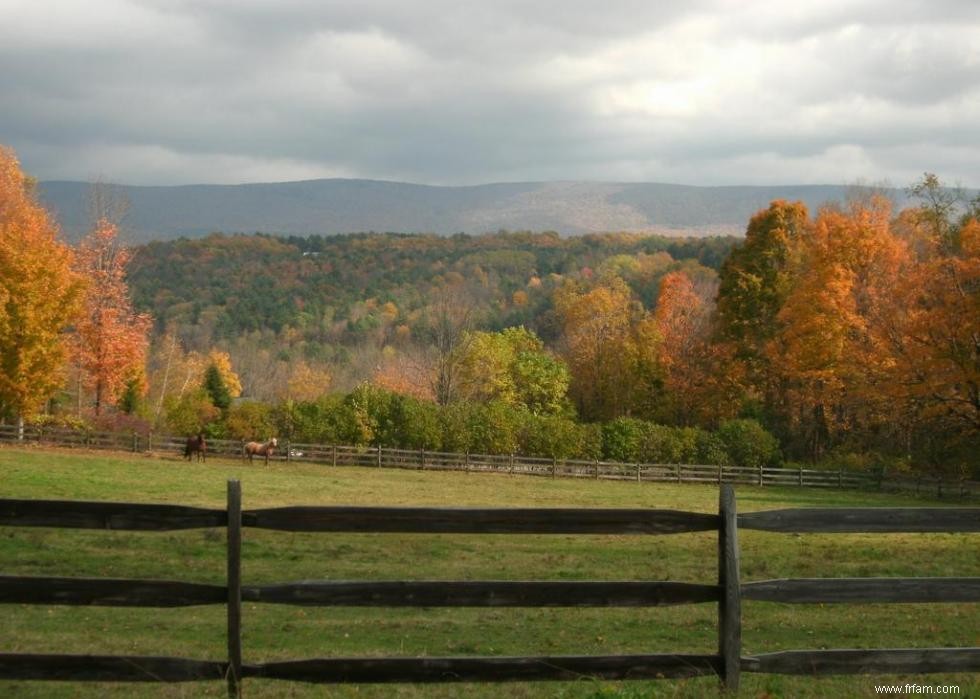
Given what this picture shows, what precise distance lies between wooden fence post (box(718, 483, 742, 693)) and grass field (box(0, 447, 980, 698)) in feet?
0.58

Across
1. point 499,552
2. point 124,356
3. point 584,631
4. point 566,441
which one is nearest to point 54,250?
point 124,356

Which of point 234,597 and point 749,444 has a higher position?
point 234,597

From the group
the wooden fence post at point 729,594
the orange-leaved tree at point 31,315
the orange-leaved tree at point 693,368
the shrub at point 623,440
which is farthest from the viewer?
the orange-leaved tree at point 693,368

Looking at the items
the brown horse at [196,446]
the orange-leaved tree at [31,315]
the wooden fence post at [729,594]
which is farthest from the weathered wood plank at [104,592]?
the orange-leaved tree at [31,315]

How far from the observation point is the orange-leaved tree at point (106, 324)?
5291 cm

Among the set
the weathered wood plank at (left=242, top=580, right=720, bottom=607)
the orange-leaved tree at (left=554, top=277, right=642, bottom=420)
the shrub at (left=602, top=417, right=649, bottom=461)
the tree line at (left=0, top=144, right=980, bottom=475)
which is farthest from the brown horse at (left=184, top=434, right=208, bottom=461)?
the weathered wood plank at (left=242, top=580, right=720, bottom=607)

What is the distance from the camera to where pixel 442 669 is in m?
6.97

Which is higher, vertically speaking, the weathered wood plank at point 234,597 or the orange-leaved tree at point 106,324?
the orange-leaved tree at point 106,324

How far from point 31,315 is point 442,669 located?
42.8 meters

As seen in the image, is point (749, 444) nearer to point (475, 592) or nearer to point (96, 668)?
point (475, 592)

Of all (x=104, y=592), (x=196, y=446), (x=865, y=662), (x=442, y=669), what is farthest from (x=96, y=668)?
(x=196, y=446)

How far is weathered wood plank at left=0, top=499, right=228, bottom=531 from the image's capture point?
6.96m

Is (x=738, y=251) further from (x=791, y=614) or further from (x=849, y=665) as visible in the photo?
(x=849, y=665)

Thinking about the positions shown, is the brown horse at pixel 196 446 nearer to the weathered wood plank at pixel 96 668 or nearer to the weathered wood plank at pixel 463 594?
the weathered wood plank at pixel 96 668
